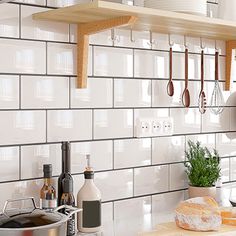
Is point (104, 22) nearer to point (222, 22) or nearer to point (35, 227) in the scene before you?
point (222, 22)

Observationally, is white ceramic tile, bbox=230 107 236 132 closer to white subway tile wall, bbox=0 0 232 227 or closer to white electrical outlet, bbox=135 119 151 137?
white subway tile wall, bbox=0 0 232 227

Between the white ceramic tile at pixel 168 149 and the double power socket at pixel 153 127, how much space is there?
0.03 meters

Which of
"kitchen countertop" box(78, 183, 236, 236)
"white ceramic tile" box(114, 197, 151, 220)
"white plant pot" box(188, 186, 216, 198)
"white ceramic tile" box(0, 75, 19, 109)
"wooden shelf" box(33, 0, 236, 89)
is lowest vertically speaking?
"kitchen countertop" box(78, 183, 236, 236)

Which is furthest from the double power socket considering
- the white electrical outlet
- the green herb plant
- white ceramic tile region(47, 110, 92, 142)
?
white ceramic tile region(47, 110, 92, 142)

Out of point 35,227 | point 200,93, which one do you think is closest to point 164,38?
point 200,93

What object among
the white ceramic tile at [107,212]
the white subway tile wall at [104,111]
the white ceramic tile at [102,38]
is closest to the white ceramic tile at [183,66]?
the white subway tile wall at [104,111]

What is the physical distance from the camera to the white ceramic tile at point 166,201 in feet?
7.16

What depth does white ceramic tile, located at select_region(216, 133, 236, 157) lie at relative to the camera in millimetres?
2434

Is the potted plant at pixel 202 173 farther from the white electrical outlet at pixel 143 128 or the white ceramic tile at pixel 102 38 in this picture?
the white ceramic tile at pixel 102 38

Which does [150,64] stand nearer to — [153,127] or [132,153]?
[153,127]

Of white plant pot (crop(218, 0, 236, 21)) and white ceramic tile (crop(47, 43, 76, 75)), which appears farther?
white plant pot (crop(218, 0, 236, 21))

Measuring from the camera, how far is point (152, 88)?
217 cm

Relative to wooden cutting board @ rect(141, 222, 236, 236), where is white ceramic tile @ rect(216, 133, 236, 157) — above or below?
above

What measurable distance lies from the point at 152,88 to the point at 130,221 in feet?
1.71
